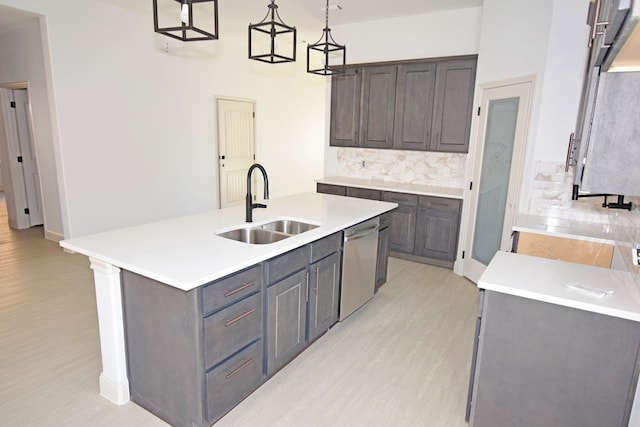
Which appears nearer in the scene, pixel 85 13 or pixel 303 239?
pixel 303 239

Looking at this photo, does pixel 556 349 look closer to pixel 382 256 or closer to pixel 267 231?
pixel 267 231

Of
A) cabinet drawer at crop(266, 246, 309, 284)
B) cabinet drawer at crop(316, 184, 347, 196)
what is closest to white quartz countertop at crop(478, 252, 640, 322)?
cabinet drawer at crop(266, 246, 309, 284)

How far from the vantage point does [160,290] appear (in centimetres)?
193

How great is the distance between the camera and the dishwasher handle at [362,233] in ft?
9.78

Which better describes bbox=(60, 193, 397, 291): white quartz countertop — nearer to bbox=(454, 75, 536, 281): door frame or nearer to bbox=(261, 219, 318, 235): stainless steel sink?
bbox=(261, 219, 318, 235): stainless steel sink

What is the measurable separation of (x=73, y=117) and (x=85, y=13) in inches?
48.6

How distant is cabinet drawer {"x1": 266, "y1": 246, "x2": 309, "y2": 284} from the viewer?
2.23m

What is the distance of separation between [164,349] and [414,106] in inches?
159

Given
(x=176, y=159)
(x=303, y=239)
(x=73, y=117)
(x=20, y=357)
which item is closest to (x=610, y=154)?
(x=303, y=239)

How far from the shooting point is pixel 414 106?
4.87 metres

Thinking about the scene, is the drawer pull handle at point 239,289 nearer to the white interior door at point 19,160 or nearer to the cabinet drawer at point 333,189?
the cabinet drawer at point 333,189

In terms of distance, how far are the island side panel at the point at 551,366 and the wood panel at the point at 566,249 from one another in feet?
4.83

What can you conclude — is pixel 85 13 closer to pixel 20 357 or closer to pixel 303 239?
pixel 20 357

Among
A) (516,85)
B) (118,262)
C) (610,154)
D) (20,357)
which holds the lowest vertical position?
(20,357)
